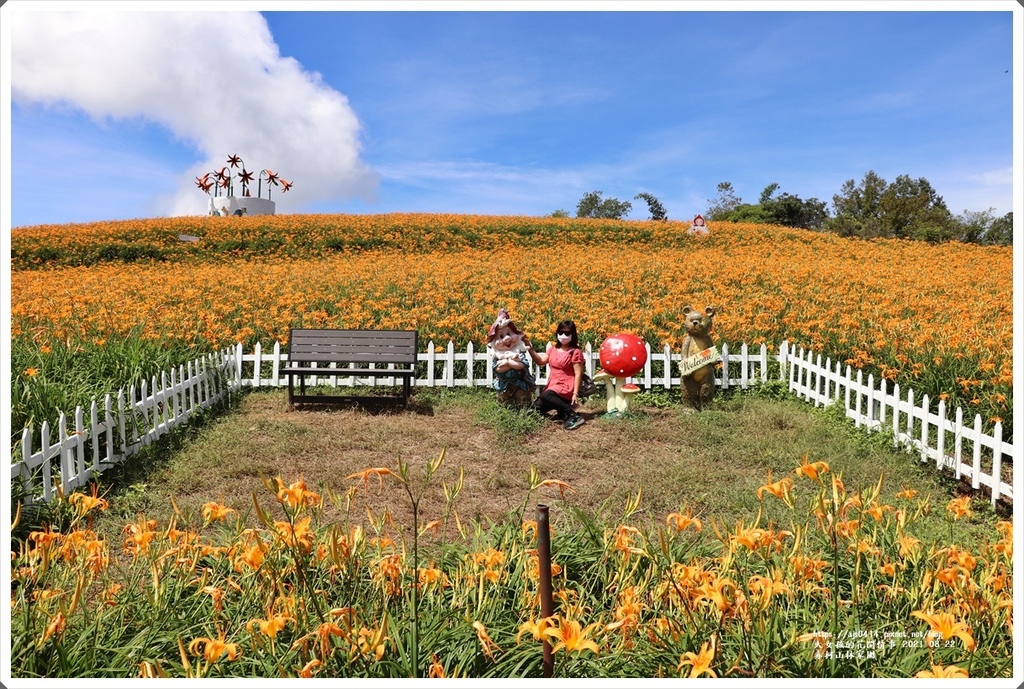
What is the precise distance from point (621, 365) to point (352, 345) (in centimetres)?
334

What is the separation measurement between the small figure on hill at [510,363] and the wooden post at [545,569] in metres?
5.00

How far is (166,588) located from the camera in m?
2.27

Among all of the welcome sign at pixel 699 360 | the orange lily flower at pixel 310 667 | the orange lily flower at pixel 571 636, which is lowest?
the orange lily flower at pixel 310 667

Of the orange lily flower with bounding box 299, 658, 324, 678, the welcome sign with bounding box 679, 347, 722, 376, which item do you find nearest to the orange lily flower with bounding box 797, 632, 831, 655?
the orange lily flower with bounding box 299, 658, 324, 678

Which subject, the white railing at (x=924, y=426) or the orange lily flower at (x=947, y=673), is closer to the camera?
the orange lily flower at (x=947, y=673)

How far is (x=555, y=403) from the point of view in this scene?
6648 mm

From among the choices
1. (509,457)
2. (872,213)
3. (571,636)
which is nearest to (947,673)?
(571,636)

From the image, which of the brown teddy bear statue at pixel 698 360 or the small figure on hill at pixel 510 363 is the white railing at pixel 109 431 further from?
the brown teddy bear statue at pixel 698 360

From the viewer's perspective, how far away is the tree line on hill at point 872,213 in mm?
33281

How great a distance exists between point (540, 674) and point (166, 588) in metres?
1.35

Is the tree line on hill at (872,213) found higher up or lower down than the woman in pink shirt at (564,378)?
higher up

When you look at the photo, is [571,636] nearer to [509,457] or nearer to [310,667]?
[310,667]

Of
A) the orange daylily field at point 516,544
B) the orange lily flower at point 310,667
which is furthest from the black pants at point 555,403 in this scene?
the orange lily flower at point 310,667

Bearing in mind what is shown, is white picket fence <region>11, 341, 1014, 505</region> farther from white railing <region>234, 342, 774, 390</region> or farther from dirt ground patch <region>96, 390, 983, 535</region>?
dirt ground patch <region>96, 390, 983, 535</region>
